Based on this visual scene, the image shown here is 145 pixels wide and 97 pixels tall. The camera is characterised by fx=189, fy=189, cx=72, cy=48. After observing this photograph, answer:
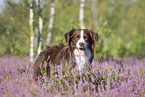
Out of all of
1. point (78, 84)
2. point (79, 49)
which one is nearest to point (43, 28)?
point (79, 49)

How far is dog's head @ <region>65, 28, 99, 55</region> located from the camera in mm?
4242

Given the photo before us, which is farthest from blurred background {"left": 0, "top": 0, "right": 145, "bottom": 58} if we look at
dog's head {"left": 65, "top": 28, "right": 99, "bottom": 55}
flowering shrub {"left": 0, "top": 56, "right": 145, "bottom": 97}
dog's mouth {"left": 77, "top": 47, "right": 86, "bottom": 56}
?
flowering shrub {"left": 0, "top": 56, "right": 145, "bottom": 97}

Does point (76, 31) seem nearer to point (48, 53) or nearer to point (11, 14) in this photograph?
point (48, 53)

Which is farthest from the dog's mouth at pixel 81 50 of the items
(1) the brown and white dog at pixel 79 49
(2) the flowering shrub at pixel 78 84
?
(2) the flowering shrub at pixel 78 84

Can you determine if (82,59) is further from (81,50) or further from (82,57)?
(81,50)

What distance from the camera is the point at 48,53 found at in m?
4.88

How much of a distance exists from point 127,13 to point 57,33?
105 feet

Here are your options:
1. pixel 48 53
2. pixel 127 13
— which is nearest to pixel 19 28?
pixel 48 53

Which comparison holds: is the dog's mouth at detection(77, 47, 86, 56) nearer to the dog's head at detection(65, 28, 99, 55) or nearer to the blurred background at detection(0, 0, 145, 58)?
the dog's head at detection(65, 28, 99, 55)

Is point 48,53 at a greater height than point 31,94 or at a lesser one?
greater

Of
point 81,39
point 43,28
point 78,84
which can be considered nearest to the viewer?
point 78,84

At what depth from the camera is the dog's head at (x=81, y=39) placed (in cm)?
424

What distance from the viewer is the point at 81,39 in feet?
14.2

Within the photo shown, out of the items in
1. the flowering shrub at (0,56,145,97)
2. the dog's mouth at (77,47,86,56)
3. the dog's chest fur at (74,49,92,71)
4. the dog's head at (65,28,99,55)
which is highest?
the dog's head at (65,28,99,55)
